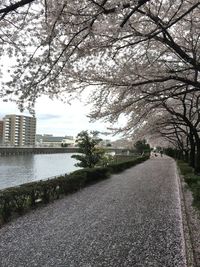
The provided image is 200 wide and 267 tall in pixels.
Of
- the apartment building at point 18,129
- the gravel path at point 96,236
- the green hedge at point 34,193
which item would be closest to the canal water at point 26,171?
the green hedge at point 34,193

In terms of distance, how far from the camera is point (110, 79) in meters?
9.93

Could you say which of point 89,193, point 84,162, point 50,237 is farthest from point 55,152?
point 50,237

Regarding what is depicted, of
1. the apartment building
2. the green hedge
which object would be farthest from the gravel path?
the apartment building

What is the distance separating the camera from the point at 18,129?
322ft

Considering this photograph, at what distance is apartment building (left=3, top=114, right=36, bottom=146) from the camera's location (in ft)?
314

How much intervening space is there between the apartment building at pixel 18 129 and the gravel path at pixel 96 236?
86.0 m

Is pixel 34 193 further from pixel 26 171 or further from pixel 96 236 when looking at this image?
pixel 26 171

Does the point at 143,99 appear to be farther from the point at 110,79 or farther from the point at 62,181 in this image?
the point at 62,181

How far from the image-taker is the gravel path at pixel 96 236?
17.9 feet

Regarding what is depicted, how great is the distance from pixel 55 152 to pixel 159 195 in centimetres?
9740

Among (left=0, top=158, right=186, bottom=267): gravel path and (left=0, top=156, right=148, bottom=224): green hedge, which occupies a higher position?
(left=0, top=156, right=148, bottom=224): green hedge

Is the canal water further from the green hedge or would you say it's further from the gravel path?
the gravel path

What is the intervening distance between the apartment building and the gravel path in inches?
3384

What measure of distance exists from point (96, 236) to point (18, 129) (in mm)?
94195
